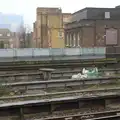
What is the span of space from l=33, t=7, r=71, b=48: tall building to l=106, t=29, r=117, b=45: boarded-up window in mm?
14095

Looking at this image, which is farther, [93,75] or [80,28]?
[80,28]

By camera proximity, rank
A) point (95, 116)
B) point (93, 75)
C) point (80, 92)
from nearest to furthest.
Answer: point (95, 116) → point (80, 92) → point (93, 75)

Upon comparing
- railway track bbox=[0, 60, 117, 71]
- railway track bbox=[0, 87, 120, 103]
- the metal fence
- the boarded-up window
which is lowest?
railway track bbox=[0, 87, 120, 103]

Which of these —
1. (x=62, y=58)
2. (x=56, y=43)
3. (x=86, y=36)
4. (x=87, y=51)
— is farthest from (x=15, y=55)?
(x=56, y=43)

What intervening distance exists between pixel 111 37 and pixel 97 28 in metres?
2.49

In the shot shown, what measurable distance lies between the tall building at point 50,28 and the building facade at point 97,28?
11.1 meters

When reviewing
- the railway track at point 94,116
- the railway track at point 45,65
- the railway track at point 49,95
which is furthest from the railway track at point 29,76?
the railway track at point 94,116

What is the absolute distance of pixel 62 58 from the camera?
30766mm

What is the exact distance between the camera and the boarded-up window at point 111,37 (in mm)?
42500

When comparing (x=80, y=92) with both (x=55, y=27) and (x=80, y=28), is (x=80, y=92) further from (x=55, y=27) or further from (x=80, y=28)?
(x=55, y=27)

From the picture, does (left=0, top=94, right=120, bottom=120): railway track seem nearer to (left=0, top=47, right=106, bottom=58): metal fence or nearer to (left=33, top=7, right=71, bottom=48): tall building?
(left=0, top=47, right=106, bottom=58): metal fence

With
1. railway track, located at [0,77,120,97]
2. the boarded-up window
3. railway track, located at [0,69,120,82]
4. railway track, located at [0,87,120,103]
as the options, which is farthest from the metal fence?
railway track, located at [0,87,120,103]

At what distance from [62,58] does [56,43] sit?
80.1ft

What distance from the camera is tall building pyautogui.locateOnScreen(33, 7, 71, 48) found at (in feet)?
181
